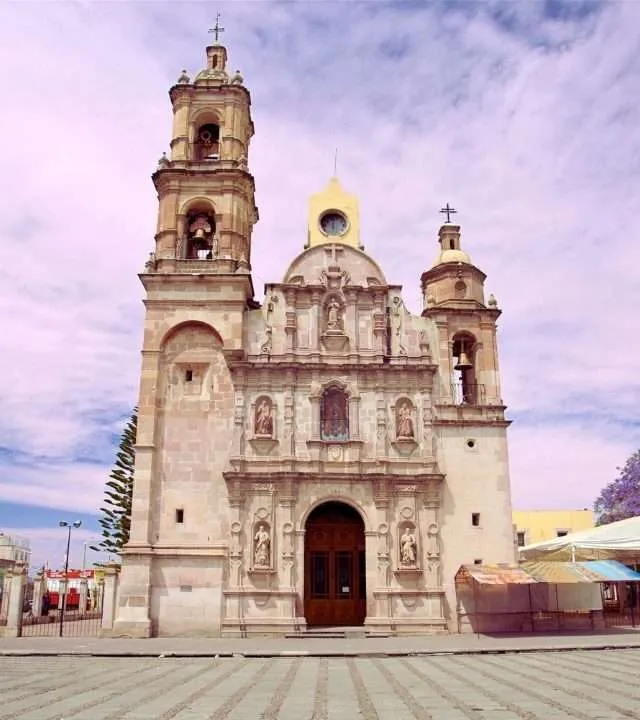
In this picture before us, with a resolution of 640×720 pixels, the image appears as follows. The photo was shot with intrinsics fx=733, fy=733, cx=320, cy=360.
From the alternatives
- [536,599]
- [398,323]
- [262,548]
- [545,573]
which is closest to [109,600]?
[262,548]

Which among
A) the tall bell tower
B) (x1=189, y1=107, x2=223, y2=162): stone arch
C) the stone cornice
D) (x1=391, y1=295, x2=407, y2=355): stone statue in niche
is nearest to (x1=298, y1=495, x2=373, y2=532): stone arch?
the tall bell tower

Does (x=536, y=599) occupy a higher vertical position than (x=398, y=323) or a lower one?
lower

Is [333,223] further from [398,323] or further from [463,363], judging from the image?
[463,363]

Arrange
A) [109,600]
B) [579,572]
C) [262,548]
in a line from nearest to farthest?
1. [579,572]
2. [109,600]
3. [262,548]

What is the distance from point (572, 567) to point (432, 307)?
1180cm

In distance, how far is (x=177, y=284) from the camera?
3039 centimetres

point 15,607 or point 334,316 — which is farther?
point 334,316

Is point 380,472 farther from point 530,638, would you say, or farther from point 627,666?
point 627,666

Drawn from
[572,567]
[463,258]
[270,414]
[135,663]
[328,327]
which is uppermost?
[463,258]

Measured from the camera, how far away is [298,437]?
29.0 metres

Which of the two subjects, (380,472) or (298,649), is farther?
(380,472)

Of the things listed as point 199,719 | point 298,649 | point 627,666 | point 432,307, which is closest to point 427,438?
point 432,307

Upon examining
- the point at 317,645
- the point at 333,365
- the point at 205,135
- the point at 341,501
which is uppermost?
the point at 205,135

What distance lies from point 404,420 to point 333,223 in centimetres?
1030
